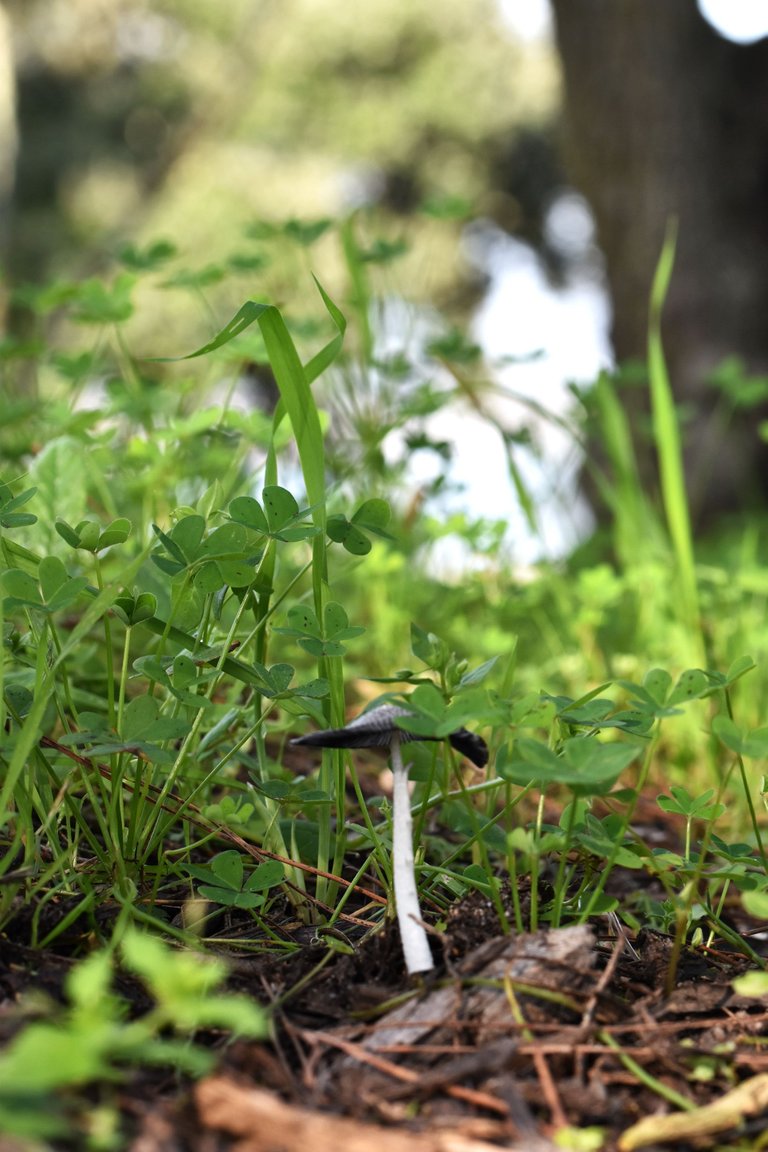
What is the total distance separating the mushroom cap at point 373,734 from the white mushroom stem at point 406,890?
0.10 ft

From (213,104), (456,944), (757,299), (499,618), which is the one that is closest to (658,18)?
(757,299)

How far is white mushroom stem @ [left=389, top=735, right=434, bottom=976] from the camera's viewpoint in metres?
0.88

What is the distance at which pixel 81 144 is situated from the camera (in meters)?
15.2

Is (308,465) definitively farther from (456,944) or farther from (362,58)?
(362,58)

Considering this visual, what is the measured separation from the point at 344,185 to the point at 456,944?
55.2ft

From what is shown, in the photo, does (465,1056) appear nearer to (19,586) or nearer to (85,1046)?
(85,1046)

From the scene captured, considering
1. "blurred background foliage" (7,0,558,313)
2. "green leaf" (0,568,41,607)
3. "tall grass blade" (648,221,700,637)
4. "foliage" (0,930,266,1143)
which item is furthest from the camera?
"blurred background foliage" (7,0,558,313)

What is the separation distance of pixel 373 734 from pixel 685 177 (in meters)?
4.96

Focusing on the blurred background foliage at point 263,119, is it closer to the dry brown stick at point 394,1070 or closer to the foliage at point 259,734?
the foliage at point 259,734

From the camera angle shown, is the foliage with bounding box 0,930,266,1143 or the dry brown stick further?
the dry brown stick

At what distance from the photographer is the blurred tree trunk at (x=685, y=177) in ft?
16.2

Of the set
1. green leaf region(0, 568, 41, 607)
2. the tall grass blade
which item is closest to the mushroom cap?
green leaf region(0, 568, 41, 607)

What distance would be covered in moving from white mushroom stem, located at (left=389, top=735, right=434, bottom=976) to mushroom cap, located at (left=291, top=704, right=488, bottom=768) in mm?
30

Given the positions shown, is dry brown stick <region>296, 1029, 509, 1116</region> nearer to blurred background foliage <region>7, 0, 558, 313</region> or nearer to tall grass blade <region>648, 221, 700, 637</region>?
tall grass blade <region>648, 221, 700, 637</region>
